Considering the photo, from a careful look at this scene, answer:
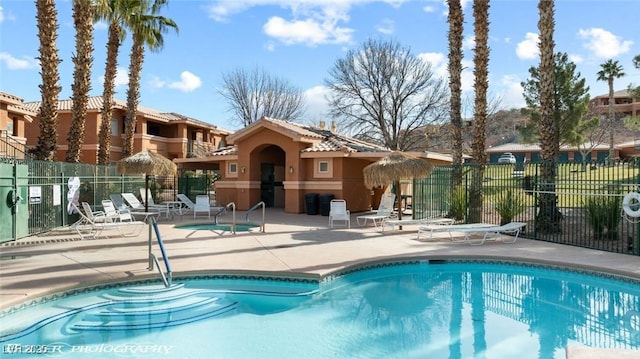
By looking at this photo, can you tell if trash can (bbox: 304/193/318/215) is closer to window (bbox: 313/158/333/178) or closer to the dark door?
window (bbox: 313/158/333/178)

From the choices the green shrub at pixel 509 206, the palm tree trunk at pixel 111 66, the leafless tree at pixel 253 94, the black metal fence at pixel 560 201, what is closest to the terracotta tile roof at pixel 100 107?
the leafless tree at pixel 253 94

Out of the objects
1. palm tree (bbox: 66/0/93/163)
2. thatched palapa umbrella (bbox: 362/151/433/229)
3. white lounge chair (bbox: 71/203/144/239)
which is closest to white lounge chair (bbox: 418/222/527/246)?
thatched palapa umbrella (bbox: 362/151/433/229)

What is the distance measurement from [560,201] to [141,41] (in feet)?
74.4

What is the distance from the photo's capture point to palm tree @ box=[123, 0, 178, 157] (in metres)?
24.6

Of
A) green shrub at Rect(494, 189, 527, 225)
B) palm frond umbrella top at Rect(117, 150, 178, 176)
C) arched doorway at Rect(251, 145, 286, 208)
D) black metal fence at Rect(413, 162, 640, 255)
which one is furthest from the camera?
arched doorway at Rect(251, 145, 286, 208)

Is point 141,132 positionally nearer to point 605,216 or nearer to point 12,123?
point 12,123

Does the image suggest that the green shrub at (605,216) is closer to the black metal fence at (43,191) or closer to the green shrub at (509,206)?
the green shrub at (509,206)

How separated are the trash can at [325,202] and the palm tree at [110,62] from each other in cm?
1153

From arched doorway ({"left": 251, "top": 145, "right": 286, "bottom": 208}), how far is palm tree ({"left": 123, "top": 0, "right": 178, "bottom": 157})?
25.3ft

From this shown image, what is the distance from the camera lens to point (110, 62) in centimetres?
2356

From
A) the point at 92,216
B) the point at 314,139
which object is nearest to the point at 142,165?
the point at 92,216

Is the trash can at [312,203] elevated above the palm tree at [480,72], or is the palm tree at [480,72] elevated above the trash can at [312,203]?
the palm tree at [480,72]

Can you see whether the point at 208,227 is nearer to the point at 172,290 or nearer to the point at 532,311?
the point at 172,290

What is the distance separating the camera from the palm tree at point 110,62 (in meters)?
22.5
